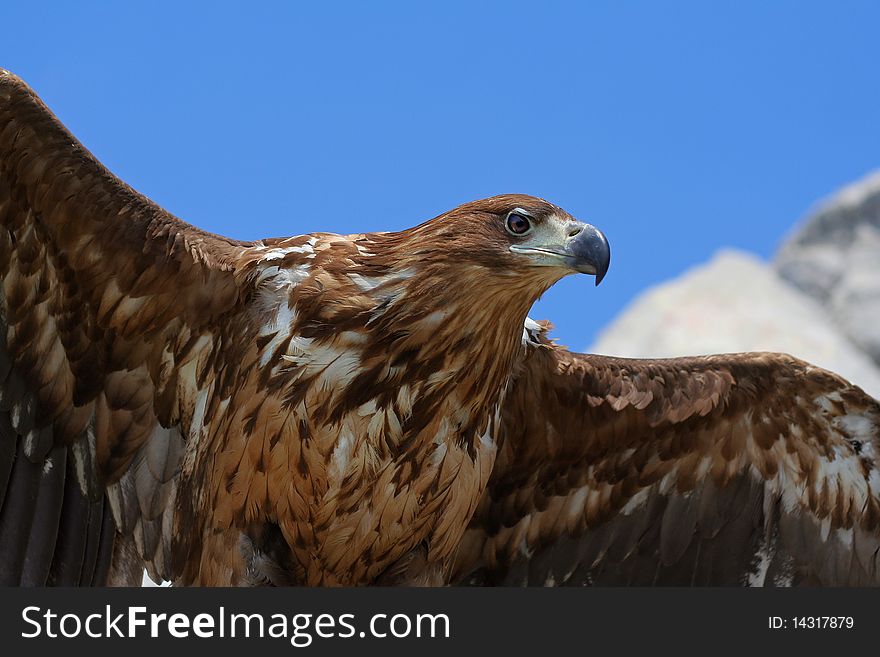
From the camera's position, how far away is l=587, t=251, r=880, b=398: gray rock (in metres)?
27.8

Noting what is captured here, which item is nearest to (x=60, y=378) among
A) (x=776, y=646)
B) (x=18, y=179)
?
(x=18, y=179)

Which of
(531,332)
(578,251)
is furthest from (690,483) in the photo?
(578,251)

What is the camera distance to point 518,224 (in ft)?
20.8

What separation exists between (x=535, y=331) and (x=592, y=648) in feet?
6.74

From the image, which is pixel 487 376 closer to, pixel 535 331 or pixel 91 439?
pixel 535 331

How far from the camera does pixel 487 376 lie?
6.62m

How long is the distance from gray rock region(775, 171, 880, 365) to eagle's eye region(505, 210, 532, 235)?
25.5 meters

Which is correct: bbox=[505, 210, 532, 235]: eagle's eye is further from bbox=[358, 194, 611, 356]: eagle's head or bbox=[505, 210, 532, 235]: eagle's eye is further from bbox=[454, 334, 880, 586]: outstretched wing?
bbox=[454, 334, 880, 586]: outstretched wing

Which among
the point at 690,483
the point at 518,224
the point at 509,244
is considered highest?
the point at 518,224

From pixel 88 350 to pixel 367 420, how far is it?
1.77 m

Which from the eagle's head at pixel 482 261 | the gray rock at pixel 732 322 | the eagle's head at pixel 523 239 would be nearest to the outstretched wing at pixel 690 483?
the eagle's head at pixel 482 261

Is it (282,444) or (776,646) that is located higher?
(282,444)

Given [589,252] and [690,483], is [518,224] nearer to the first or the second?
[589,252]

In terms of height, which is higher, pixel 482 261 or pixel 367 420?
pixel 482 261
